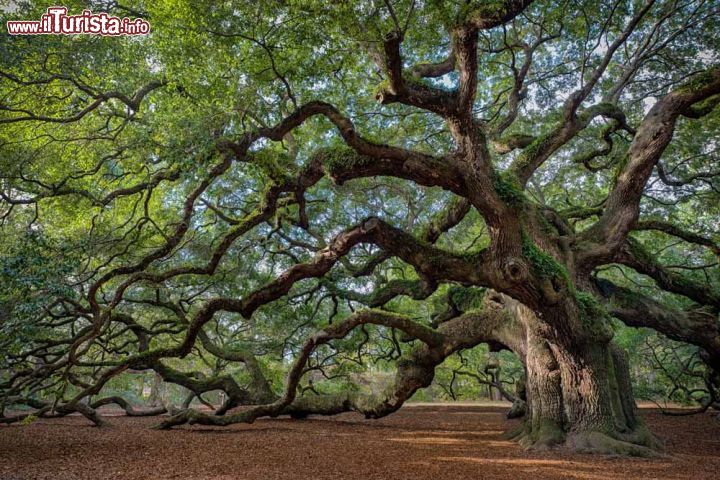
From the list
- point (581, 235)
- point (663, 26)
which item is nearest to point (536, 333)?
point (581, 235)

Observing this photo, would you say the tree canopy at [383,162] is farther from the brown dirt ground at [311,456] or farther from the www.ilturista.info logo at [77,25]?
the brown dirt ground at [311,456]

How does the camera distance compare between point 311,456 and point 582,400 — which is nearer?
point 311,456

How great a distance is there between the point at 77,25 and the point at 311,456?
7206 millimetres

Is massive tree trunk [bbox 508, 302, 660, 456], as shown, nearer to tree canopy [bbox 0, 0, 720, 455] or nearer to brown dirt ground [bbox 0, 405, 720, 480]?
tree canopy [bbox 0, 0, 720, 455]

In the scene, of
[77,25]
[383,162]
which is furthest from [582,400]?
[77,25]

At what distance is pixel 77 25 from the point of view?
6793mm

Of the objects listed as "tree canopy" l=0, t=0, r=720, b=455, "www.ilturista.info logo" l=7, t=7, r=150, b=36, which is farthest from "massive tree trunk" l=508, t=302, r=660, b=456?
"www.ilturista.info logo" l=7, t=7, r=150, b=36

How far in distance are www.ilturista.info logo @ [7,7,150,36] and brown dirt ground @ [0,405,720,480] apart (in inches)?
225

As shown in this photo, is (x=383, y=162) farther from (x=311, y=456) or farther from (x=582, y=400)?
(x=582, y=400)

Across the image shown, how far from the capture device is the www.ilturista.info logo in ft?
20.4

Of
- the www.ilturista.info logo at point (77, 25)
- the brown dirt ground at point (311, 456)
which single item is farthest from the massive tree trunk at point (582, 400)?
the www.ilturista.info logo at point (77, 25)

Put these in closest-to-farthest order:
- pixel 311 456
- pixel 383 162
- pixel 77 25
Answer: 1. pixel 311 456
2. pixel 383 162
3. pixel 77 25

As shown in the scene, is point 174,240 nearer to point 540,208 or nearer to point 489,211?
point 489,211

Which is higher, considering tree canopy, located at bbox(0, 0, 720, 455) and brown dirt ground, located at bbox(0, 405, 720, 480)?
tree canopy, located at bbox(0, 0, 720, 455)
